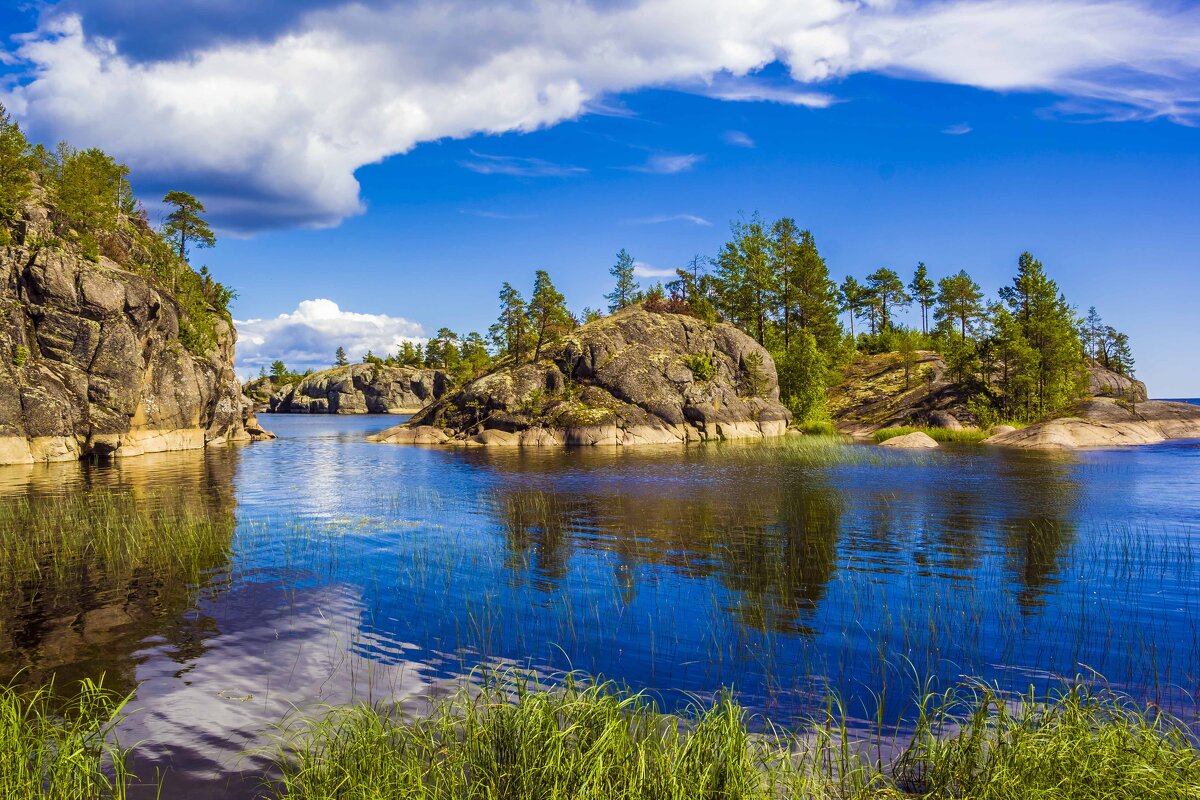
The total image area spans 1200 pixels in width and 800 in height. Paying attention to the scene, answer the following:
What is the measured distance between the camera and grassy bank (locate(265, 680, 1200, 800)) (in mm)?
6719

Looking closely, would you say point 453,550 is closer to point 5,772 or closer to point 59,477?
point 5,772

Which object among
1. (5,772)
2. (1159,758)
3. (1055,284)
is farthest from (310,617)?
(1055,284)

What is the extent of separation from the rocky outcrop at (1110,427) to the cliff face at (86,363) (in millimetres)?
80107

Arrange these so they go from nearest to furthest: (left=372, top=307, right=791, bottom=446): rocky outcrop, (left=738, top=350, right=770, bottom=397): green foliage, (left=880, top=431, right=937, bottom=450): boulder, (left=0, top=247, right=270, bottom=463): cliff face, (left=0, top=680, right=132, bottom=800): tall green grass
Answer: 1. (left=0, top=680, right=132, bottom=800): tall green grass
2. (left=0, top=247, right=270, bottom=463): cliff face
3. (left=880, top=431, right=937, bottom=450): boulder
4. (left=372, top=307, right=791, bottom=446): rocky outcrop
5. (left=738, top=350, right=770, bottom=397): green foliage

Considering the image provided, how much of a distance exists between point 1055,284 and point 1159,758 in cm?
8657

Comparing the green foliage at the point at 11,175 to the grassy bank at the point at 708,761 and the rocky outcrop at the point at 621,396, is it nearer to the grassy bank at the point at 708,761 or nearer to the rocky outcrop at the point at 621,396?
the rocky outcrop at the point at 621,396

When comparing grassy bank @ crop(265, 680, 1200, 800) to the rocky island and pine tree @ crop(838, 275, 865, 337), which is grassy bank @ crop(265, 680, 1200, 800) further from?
pine tree @ crop(838, 275, 865, 337)

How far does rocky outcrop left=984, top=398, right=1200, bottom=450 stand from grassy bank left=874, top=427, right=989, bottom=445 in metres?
1.45

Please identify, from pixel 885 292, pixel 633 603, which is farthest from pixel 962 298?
pixel 633 603

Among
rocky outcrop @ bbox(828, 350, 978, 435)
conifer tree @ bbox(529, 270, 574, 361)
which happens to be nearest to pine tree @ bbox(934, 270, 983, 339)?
rocky outcrop @ bbox(828, 350, 978, 435)

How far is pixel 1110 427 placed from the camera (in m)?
65.9

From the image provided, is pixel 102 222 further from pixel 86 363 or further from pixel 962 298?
pixel 962 298

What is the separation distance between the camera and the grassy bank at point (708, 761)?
672 cm

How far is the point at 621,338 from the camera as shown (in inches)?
3226
